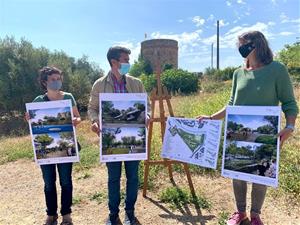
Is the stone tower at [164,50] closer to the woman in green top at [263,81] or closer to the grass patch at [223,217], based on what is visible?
the grass patch at [223,217]

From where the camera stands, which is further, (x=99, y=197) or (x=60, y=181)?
(x=99, y=197)

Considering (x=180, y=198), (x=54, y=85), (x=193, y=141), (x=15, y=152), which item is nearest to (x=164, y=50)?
(x=15, y=152)

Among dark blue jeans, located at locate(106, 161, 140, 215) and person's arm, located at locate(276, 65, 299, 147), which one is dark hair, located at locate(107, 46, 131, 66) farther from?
person's arm, located at locate(276, 65, 299, 147)

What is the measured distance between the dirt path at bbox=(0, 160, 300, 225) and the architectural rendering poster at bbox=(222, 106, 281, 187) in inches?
45.9

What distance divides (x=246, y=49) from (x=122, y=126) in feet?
5.23

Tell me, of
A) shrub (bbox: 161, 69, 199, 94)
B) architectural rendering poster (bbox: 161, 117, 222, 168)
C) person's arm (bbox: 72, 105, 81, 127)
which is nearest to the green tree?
shrub (bbox: 161, 69, 199, 94)

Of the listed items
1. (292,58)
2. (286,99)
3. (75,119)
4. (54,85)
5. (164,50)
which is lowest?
(75,119)

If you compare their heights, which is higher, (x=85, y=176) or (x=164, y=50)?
(x=164, y=50)

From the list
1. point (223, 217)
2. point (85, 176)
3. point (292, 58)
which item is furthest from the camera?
point (292, 58)

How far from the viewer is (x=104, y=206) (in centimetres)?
504

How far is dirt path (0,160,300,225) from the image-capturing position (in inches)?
176

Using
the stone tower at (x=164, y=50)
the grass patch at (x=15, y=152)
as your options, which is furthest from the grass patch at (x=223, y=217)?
the stone tower at (x=164, y=50)

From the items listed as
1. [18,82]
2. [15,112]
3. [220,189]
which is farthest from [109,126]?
[15,112]

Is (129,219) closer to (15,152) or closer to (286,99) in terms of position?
(286,99)
